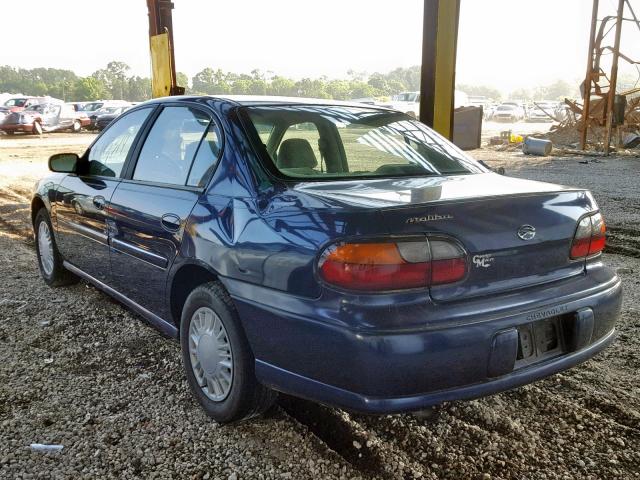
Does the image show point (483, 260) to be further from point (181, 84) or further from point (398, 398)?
point (181, 84)

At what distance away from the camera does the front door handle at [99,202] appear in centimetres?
379

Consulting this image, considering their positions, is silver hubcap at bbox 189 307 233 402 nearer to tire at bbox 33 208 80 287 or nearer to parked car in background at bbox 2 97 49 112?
tire at bbox 33 208 80 287

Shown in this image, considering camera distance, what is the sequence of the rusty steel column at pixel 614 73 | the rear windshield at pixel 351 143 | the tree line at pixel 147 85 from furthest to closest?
the tree line at pixel 147 85 < the rusty steel column at pixel 614 73 < the rear windshield at pixel 351 143

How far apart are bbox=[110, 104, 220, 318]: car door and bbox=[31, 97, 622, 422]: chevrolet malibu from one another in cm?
1

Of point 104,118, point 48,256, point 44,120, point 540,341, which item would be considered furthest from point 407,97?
point 540,341

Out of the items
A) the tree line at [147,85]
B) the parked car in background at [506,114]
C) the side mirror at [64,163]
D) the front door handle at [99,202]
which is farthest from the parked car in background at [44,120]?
the tree line at [147,85]

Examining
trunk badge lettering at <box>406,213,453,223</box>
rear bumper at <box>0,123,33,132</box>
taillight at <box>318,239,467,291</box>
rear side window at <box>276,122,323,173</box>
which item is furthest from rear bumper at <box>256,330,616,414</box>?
rear bumper at <box>0,123,33,132</box>

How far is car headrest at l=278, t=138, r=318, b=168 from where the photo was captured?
2.88 meters

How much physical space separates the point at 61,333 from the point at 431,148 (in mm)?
2738

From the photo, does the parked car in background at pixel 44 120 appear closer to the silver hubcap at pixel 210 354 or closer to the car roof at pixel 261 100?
the car roof at pixel 261 100

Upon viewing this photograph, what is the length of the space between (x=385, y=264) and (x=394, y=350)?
307mm

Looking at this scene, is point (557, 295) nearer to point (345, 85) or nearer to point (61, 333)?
point (61, 333)

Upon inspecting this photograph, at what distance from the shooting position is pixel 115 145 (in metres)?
4.07

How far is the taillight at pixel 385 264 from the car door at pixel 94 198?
205cm
